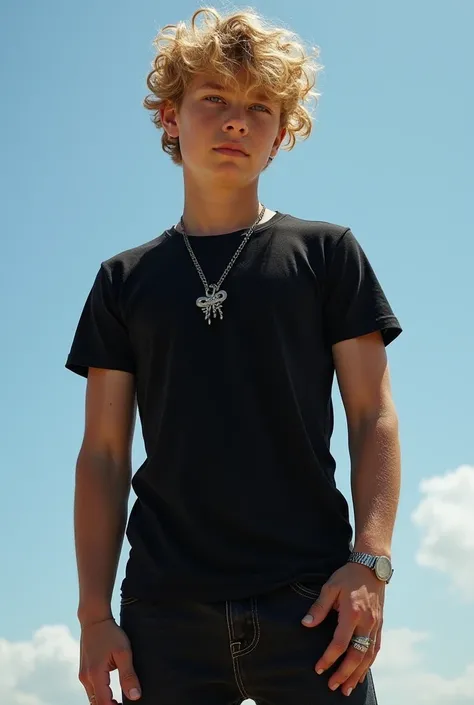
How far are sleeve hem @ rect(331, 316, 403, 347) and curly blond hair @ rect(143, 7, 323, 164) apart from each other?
42.4 inches

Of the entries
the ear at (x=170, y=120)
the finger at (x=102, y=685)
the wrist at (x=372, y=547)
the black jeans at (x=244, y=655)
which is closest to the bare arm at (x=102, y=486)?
the finger at (x=102, y=685)

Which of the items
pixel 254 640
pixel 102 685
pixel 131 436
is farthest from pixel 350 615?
pixel 131 436

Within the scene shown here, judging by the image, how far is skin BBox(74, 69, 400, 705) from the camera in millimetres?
3283

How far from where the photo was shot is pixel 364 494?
3506 millimetres

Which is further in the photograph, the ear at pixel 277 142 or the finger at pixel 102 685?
the ear at pixel 277 142

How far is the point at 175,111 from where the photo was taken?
4.43 meters

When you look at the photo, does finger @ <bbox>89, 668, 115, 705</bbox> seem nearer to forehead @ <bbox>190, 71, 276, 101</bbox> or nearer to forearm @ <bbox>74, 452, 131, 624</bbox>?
forearm @ <bbox>74, 452, 131, 624</bbox>

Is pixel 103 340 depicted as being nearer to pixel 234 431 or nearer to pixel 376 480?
pixel 234 431

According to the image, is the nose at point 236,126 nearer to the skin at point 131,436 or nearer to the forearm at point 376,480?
the skin at point 131,436

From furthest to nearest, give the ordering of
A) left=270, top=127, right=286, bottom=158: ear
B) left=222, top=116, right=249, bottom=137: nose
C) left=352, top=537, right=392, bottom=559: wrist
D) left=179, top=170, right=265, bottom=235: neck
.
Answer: left=270, top=127, right=286, bottom=158: ear, left=179, top=170, right=265, bottom=235: neck, left=222, top=116, right=249, bottom=137: nose, left=352, top=537, right=392, bottom=559: wrist

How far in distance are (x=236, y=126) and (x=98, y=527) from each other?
5.38 ft

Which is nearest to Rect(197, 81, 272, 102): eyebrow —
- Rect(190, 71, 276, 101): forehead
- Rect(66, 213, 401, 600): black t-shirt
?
Rect(190, 71, 276, 101): forehead

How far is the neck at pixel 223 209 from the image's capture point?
4156 mm

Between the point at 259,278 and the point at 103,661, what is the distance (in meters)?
1.49
